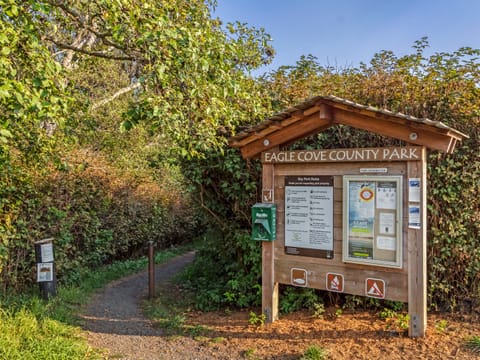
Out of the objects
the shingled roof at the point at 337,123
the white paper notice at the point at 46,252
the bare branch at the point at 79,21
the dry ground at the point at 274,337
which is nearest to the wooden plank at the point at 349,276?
the dry ground at the point at 274,337

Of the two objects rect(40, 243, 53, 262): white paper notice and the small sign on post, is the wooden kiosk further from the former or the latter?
rect(40, 243, 53, 262): white paper notice

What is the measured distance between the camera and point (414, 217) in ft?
12.6

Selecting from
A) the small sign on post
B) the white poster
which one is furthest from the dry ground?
the white poster

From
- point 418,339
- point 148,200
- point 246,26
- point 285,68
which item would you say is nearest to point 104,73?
point 148,200

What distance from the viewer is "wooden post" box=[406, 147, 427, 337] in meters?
3.82

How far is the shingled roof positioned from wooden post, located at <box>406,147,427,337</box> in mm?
213

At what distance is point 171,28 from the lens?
13.9ft

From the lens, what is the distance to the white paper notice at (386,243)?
395 cm

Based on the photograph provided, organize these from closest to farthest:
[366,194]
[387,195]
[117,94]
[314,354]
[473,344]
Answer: [314,354], [473,344], [387,195], [366,194], [117,94]

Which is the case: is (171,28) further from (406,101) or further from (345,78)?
(406,101)

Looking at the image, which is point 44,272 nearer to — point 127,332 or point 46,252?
point 46,252

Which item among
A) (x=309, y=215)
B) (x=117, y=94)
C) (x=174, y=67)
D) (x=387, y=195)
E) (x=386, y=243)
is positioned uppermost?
(x=117, y=94)

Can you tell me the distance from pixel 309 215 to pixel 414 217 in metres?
1.19

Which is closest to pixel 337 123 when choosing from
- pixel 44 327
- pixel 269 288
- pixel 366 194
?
pixel 366 194
